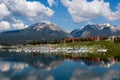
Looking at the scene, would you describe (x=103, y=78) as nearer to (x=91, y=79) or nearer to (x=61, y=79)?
(x=91, y=79)

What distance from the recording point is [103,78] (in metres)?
97.5

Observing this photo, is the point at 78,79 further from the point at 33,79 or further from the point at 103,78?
the point at 33,79

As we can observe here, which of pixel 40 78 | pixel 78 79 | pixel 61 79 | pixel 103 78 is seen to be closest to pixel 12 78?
pixel 40 78

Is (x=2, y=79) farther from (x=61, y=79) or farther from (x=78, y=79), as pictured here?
(x=78, y=79)

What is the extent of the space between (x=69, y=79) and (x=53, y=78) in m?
5.79

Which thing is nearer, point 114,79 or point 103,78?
point 114,79

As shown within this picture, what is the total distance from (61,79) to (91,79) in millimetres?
10354

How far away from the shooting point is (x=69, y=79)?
96062 mm

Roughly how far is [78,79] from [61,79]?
5897 millimetres

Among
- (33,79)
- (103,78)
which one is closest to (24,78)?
(33,79)

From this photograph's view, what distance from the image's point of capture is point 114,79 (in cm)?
9138

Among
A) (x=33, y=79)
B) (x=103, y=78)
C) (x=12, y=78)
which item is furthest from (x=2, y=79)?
(x=103, y=78)

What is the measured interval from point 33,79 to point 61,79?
386 inches

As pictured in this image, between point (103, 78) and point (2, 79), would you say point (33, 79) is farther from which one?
point (103, 78)
